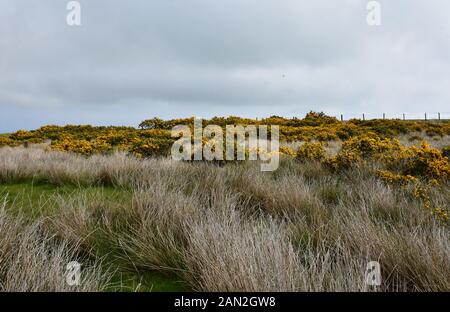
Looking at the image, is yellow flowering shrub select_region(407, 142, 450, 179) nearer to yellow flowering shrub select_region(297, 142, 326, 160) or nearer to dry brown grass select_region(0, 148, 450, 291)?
dry brown grass select_region(0, 148, 450, 291)

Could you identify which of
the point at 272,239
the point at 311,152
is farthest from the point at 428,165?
the point at 272,239

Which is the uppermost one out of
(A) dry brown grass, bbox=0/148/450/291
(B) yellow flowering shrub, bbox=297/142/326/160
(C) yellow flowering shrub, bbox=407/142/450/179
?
(B) yellow flowering shrub, bbox=297/142/326/160

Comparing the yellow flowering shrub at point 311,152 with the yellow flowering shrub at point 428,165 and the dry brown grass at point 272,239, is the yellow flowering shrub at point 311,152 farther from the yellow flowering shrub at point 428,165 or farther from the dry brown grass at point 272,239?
the dry brown grass at point 272,239

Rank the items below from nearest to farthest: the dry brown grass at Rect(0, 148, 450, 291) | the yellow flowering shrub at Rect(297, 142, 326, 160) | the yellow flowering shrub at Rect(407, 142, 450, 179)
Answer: the dry brown grass at Rect(0, 148, 450, 291) < the yellow flowering shrub at Rect(407, 142, 450, 179) < the yellow flowering shrub at Rect(297, 142, 326, 160)

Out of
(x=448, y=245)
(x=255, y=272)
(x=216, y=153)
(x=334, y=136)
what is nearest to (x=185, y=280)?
(x=255, y=272)

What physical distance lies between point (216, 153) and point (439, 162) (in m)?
4.96

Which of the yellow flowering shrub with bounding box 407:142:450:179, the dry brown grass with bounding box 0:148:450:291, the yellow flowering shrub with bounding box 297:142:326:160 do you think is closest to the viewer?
the dry brown grass with bounding box 0:148:450:291

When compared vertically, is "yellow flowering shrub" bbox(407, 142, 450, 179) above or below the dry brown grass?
above

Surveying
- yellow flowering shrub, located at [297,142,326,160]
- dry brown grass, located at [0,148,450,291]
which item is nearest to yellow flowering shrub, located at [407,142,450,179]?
dry brown grass, located at [0,148,450,291]

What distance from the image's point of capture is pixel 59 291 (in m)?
2.19

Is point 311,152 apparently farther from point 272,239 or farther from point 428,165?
point 272,239

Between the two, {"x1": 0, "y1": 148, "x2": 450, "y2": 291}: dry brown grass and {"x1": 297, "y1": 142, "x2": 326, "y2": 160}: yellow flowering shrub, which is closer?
{"x1": 0, "y1": 148, "x2": 450, "y2": 291}: dry brown grass

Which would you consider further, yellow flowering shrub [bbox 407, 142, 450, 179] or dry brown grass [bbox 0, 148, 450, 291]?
yellow flowering shrub [bbox 407, 142, 450, 179]
